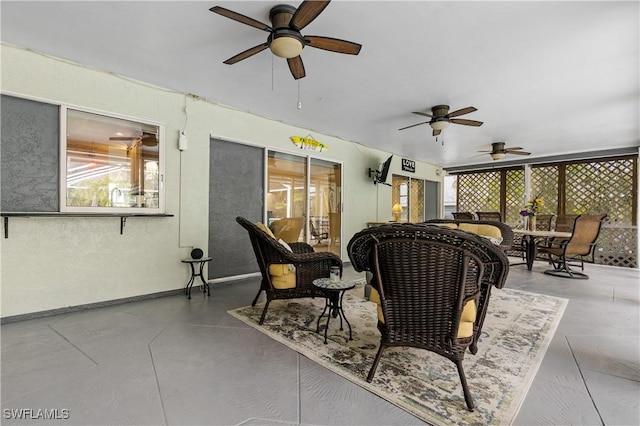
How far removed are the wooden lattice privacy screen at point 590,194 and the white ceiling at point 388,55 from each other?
2.62 metres

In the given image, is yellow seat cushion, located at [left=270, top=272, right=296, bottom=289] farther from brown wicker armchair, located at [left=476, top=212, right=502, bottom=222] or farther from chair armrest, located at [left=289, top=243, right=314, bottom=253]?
brown wicker armchair, located at [left=476, top=212, right=502, bottom=222]

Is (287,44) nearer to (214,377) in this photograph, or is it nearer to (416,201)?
(214,377)

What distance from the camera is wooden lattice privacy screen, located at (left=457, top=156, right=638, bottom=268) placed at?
6.29 metres

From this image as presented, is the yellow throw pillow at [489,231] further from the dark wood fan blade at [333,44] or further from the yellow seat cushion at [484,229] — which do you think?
the dark wood fan blade at [333,44]

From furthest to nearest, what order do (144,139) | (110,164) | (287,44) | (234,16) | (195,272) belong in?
(195,272), (144,139), (110,164), (287,44), (234,16)

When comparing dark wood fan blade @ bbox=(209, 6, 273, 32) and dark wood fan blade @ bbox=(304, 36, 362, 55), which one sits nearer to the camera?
dark wood fan blade @ bbox=(209, 6, 273, 32)

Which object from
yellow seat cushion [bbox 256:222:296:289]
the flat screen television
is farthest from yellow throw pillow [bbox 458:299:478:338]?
the flat screen television

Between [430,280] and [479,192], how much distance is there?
8189 millimetres

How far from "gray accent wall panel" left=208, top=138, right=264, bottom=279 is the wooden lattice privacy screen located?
685 cm

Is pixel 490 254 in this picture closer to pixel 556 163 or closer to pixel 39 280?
pixel 39 280

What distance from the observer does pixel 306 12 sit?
192 cm

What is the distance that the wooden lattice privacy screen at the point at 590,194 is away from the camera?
629 cm

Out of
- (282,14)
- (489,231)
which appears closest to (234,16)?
(282,14)

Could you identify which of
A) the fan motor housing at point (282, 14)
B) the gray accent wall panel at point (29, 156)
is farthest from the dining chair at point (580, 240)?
the gray accent wall panel at point (29, 156)
